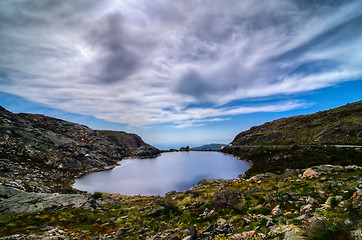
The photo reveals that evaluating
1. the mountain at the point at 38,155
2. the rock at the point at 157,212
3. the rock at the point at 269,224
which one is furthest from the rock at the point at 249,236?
the mountain at the point at 38,155

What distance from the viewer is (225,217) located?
1368 centimetres

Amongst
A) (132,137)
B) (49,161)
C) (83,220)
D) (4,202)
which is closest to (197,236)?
(83,220)

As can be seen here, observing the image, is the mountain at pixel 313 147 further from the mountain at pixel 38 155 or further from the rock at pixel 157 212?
the mountain at pixel 38 155

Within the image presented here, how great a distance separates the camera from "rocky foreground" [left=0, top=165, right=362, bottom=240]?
776 cm

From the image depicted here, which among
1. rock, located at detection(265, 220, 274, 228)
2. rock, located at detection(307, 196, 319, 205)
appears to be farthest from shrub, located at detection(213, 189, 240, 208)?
rock, located at detection(307, 196, 319, 205)

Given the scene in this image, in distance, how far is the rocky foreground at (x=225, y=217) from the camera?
25.5 ft

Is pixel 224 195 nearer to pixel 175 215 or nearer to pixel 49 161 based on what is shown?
pixel 175 215

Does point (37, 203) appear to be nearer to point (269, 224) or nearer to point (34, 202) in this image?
point (34, 202)

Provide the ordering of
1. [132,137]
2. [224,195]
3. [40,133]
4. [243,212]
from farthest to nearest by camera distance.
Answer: [132,137] < [40,133] < [224,195] < [243,212]

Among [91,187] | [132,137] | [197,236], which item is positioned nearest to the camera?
[197,236]

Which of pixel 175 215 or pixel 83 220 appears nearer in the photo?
pixel 175 215

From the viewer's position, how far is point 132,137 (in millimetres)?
194250

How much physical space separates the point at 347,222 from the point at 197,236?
8.42m

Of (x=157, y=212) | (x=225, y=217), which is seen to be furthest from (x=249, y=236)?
(x=157, y=212)
